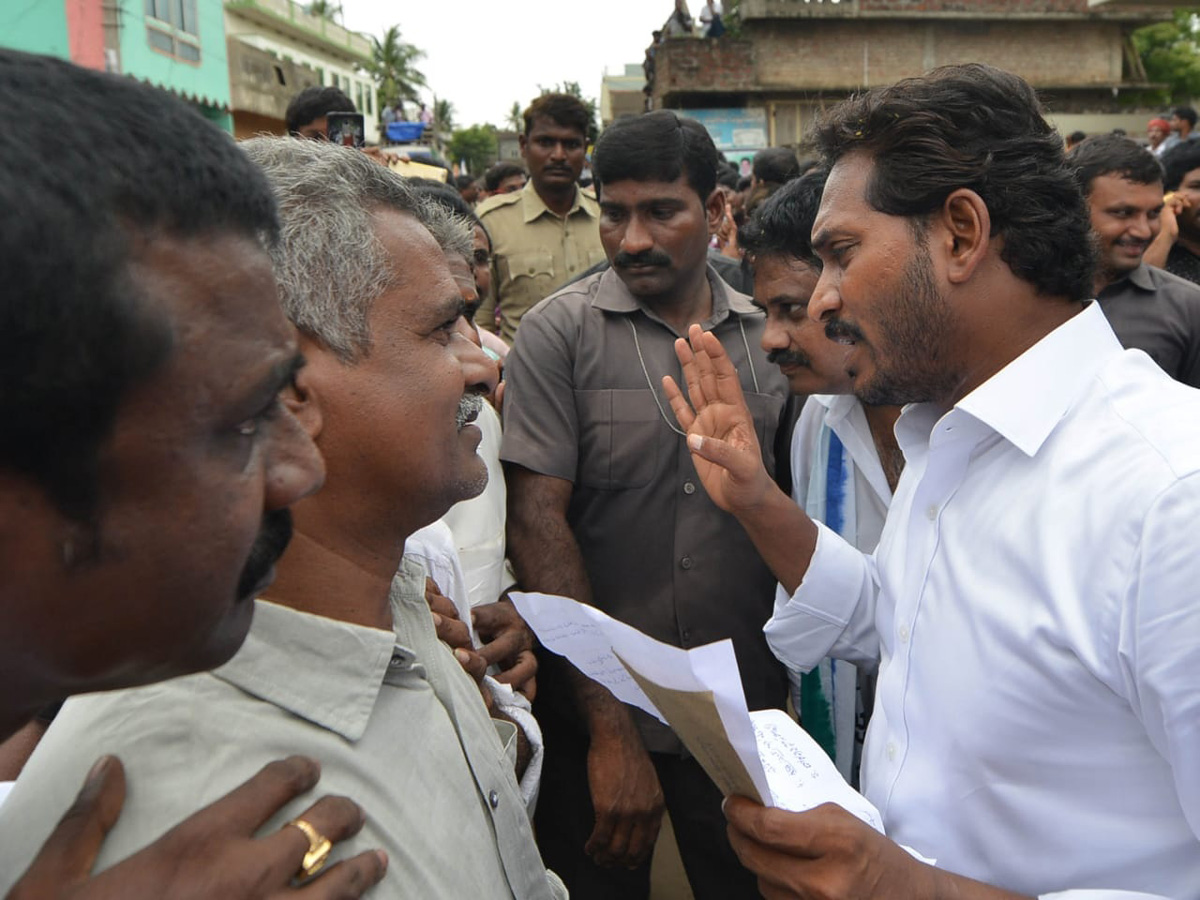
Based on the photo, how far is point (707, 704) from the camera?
50.1 inches

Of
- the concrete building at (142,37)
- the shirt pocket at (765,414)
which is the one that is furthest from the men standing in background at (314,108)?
the concrete building at (142,37)

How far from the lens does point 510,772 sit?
5.28 feet

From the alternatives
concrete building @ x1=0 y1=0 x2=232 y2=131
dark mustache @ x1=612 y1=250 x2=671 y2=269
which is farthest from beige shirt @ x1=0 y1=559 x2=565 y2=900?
concrete building @ x1=0 y1=0 x2=232 y2=131

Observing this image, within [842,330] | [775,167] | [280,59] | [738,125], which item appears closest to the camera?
[842,330]

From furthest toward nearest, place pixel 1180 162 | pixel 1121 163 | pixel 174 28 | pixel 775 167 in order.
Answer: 1. pixel 174 28
2. pixel 775 167
3. pixel 1180 162
4. pixel 1121 163

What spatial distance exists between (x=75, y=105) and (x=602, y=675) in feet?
4.05

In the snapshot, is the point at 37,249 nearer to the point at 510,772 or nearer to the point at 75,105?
the point at 75,105

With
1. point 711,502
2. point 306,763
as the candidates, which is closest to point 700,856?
point 711,502

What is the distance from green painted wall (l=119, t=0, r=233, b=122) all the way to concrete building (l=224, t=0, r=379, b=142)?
1.24 meters

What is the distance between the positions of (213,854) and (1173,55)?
41918mm

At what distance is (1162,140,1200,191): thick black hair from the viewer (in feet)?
16.8

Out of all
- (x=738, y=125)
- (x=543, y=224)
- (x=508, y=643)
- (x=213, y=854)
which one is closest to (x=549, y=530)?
(x=508, y=643)

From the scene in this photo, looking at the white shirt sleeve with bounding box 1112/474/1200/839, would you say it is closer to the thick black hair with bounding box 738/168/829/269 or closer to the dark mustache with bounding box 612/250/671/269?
the thick black hair with bounding box 738/168/829/269

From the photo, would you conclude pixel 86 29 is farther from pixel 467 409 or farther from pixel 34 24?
pixel 467 409
